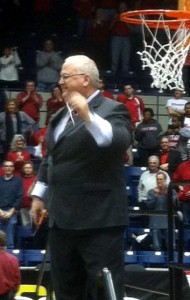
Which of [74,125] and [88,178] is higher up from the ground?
[74,125]

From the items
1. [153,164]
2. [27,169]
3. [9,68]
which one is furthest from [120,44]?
[27,169]

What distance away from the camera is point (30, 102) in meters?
18.4

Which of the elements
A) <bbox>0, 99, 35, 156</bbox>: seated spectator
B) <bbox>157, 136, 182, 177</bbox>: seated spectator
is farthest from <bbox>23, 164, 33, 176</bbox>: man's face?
<bbox>0, 99, 35, 156</bbox>: seated spectator

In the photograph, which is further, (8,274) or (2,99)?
(2,99)

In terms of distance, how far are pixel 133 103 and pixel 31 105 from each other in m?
1.74

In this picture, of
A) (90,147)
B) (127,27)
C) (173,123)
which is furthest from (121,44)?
(90,147)

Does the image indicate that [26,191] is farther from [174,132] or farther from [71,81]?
[71,81]

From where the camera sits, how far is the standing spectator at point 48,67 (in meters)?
20.0

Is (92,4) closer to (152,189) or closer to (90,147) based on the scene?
(152,189)

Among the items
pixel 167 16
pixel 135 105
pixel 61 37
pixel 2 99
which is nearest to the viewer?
pixel 167 16

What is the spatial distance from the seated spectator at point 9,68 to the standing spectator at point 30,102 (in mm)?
1557

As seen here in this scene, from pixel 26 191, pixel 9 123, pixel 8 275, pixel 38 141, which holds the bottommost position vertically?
pixel 8 275

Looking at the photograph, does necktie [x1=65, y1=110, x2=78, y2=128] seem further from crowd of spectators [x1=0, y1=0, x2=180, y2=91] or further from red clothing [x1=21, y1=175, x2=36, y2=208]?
crowd of spectators [x1=0, y1=0, x2=180, y2=91]

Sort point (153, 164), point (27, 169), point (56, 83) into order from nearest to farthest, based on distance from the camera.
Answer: point (27, 169)
point (153, 164)
point (56, 83)
